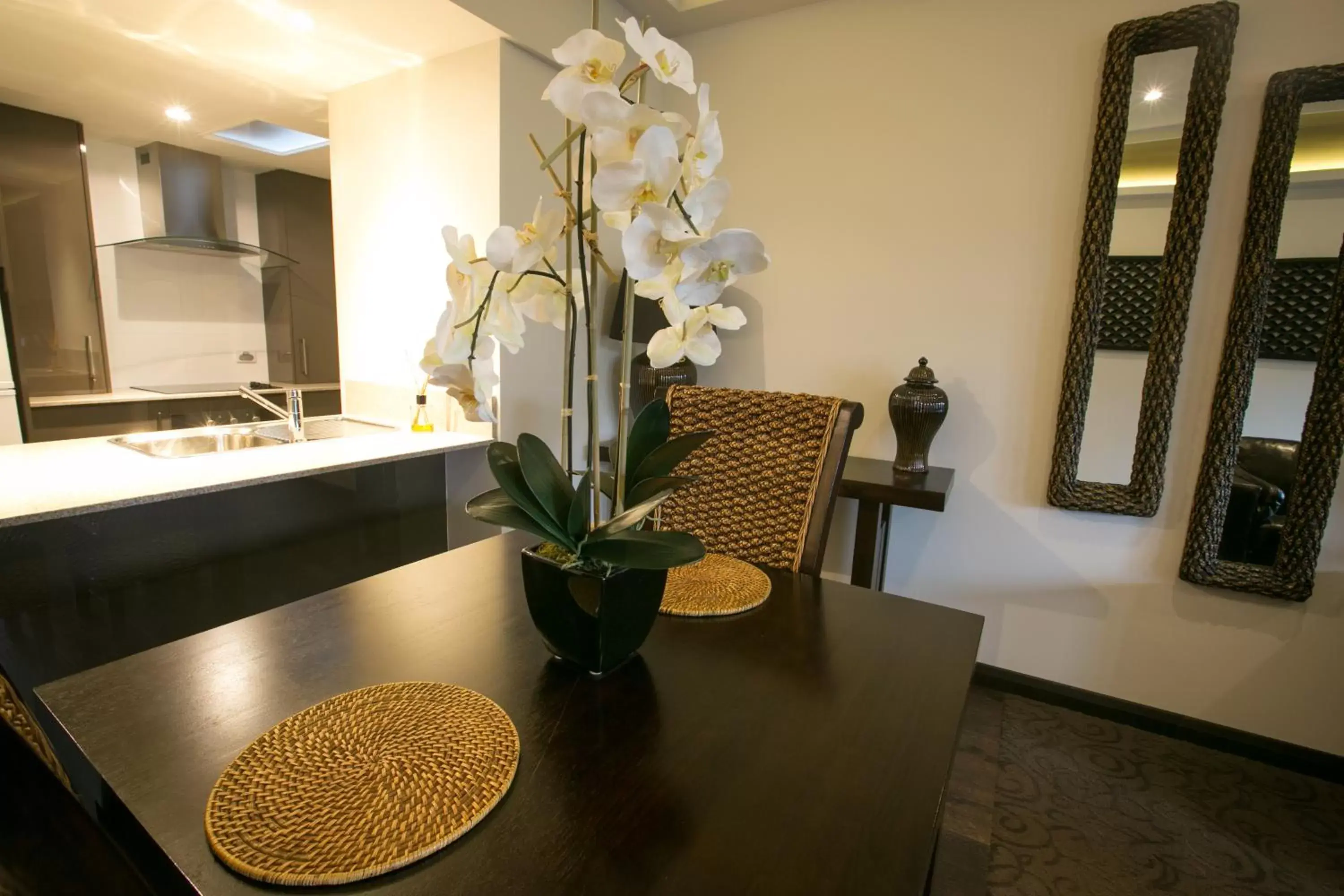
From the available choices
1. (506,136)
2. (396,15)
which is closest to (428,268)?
(506,136)

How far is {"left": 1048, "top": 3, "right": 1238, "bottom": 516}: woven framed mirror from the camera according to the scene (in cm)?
179

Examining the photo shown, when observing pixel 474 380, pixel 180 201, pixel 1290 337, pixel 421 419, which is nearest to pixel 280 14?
pixel 421 419

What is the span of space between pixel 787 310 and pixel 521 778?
223cm

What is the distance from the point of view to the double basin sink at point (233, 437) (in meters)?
2.04

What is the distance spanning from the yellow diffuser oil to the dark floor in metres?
2.08

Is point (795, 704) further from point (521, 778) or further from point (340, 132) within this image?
point (340, 132)

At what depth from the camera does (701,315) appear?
71 centimetres

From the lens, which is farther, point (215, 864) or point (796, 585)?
point (796, 585)

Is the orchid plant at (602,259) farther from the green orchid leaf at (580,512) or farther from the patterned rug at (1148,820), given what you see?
the patterned rug at (1148,820)

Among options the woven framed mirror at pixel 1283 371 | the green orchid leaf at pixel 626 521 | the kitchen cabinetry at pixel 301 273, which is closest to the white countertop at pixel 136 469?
the green orchid leaf at pixel 626 521

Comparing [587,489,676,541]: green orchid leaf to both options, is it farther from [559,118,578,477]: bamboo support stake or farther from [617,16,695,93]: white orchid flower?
[617,16,695,93]: white orchid flower

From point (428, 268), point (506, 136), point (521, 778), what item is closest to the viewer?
point (521, 778)

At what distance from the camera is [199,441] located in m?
Result: 2.20

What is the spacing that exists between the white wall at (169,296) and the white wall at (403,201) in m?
1.88
